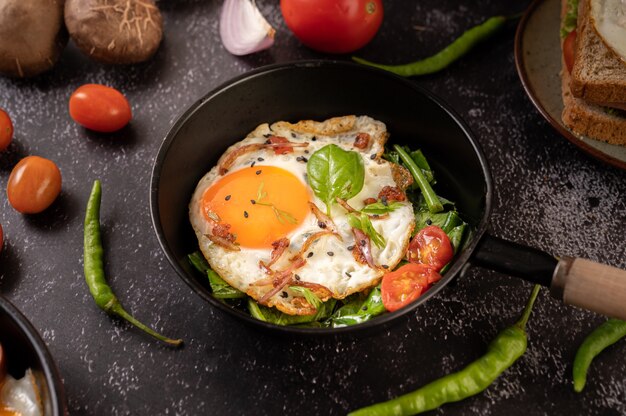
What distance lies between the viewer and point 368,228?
10.2 feet

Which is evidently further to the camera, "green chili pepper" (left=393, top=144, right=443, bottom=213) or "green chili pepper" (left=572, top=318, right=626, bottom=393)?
"green chili pepper" (left=393, top=144, right=443, bottom=213)

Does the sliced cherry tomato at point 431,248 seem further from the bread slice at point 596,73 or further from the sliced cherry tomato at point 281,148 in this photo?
the bread slice at point 596,73

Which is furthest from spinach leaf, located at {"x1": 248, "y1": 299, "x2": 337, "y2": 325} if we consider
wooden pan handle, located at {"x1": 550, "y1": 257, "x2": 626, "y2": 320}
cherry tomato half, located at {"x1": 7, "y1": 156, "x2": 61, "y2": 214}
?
cherry tomato half, located at {"x1": 7, "y1": 156, "x2": 61, "y2": 214}

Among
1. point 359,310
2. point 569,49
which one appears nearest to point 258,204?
point 359,310

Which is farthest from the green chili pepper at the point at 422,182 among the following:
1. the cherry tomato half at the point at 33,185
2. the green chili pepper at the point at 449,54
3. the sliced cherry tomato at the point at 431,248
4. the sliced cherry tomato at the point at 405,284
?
the cherry tomato half at the point at 33,185

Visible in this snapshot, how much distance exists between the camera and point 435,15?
4457 mm

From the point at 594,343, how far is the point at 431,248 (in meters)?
0.84

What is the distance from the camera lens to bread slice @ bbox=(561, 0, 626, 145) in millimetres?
3527

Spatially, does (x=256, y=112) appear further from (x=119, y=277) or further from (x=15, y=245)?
(x=15, y=245)

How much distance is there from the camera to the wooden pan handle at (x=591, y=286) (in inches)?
103

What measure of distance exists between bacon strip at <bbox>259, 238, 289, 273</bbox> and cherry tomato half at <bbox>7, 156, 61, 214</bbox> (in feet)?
4.15

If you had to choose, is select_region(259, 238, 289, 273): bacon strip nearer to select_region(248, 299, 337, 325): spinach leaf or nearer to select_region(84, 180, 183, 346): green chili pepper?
select_region(248, 299, 337, 325): spinach leaf

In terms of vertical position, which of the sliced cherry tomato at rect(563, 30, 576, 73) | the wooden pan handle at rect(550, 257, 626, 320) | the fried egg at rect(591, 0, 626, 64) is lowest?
the wooden pan handle at rect(550, 257, 626, 320)

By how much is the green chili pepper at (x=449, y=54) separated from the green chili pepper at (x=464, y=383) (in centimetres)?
177
